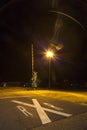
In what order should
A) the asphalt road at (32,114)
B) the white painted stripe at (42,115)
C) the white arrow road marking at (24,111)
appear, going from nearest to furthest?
the asphalt road at (32,114) → the white painted stripe at (42,115) → the white arrow road marking at (24,111)

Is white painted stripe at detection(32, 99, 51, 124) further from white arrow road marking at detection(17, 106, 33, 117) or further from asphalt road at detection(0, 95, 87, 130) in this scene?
white arrow road marking at detection(17, 106, 33, 117)

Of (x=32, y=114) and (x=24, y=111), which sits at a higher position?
(x=24, y=111)

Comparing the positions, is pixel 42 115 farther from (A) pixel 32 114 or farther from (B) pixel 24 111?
(B) pixel 24 111

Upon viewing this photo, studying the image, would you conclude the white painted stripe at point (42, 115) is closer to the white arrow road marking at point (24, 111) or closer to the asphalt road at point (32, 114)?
the asphalt road at point (32, 114)

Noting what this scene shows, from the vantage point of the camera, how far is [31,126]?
7625 millimetres

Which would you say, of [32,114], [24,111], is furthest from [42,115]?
[24,111]

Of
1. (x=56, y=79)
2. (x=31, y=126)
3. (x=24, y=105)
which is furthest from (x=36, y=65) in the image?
(x=31, y=126)

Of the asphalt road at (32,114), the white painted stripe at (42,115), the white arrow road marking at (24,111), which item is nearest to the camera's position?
the asphalt road at (32,114)

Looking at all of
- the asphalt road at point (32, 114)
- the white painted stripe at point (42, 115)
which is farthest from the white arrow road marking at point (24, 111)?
the white painted stripe at point (42, 115)

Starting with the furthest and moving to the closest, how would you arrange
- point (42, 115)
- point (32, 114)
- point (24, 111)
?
1. point (24, 111)
2. point (32, 114)
3. point (42, 115)

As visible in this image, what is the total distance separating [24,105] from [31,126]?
3.65 metres

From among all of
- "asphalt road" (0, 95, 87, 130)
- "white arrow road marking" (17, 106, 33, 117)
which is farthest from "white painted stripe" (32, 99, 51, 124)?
"white arrow road marking" (17, 106, 33, 117)

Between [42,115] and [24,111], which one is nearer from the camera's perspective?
[42,115]

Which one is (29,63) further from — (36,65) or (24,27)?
(24,27)
